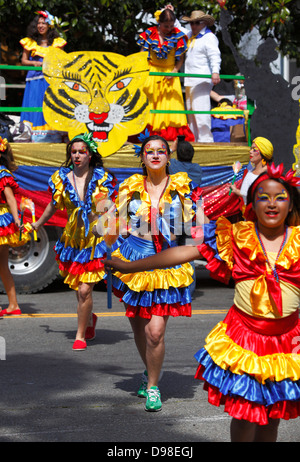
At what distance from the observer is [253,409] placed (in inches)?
159

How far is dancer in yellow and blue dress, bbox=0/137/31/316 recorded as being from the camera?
29.4 ft

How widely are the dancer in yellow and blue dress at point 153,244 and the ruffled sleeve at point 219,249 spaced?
1.59 m

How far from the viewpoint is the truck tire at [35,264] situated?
10.8 m

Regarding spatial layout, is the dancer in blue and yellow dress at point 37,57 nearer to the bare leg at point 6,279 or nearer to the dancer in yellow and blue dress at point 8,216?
the dancer in yellow and blue dress at point 8,216

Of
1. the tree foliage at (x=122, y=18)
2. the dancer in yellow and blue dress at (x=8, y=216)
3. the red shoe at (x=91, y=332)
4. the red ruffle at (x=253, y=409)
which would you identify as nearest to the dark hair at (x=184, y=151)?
the dancer in yellow and blue dress at (x=8, y=216)

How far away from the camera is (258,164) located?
7.20 meters

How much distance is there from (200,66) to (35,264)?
3.65 metres

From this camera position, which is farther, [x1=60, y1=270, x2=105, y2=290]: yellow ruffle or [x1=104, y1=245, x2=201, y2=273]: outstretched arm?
[x1=60, y1=270, x2=105, y2=290]: yellow ruffle

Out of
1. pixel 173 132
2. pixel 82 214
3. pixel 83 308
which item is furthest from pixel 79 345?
pixel 173 132

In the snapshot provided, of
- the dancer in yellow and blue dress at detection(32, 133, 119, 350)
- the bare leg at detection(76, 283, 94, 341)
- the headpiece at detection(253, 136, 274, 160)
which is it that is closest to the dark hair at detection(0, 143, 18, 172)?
the dancer in yellow and blue dress at detection(32, 133, 119, 350)

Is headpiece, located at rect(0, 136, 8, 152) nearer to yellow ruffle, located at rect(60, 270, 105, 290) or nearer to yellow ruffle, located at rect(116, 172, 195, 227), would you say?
yellow ruffle, located at rect(60, 270, 105, 290)

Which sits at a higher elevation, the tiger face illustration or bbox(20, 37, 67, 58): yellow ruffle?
bbox(20, 37, 67, 58): yellow ruffle

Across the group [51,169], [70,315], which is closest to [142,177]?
[70,315]

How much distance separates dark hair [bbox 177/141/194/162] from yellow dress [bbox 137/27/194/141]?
1.94 metres
